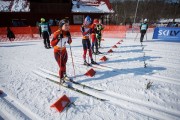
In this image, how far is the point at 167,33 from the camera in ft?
42.7

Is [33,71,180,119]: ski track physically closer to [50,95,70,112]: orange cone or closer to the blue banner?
[50,95,70,112]: orange cone

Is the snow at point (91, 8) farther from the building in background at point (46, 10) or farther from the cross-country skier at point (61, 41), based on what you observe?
the cross-country skier at point (61, 41)

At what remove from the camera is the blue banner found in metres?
12.5

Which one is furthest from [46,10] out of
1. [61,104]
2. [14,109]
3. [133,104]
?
A: [133,104]

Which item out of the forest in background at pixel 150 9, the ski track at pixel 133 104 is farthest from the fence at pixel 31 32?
the forest in background at pixel 150 9

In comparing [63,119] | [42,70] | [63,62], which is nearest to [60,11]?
[42,70]

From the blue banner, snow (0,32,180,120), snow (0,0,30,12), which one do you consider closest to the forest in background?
snow (0,0,30,12)

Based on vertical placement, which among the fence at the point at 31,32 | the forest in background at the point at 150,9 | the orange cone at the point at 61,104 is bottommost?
the orange cone at the point at 61,104

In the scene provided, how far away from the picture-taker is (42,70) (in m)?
6.28

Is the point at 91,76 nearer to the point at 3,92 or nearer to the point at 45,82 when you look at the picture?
the point at 45,82

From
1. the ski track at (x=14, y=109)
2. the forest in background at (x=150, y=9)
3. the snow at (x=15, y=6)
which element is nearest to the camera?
the ski track at (x=14, y=109)

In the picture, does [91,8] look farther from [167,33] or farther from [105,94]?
[105,94]

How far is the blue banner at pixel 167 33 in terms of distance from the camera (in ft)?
40.9

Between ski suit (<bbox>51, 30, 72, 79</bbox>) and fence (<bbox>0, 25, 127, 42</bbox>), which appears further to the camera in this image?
fence (<bbox>0, 25, 127, 42</bbox>)
